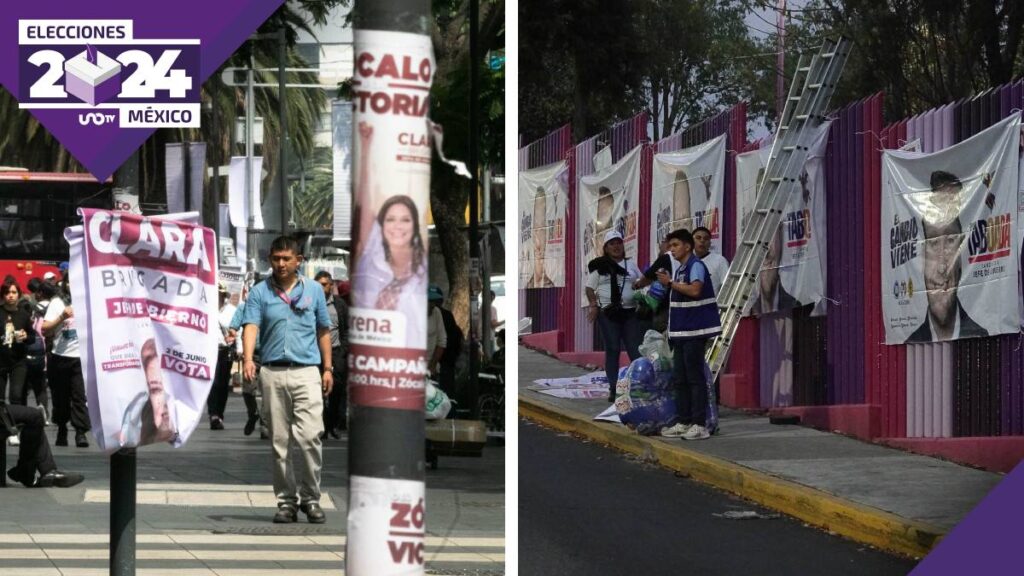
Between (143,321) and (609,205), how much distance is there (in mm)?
1591

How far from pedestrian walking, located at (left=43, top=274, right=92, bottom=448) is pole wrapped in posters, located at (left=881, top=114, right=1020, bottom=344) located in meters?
9.37

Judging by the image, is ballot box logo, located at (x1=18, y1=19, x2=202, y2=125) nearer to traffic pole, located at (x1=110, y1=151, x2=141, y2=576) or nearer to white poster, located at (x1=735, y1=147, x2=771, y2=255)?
traffic pole, located at (x1=110, y1=151, x2=141, y2=576)

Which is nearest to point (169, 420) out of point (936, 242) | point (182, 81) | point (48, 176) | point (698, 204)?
point (698, 204)

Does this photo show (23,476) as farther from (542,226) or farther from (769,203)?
(769,203)

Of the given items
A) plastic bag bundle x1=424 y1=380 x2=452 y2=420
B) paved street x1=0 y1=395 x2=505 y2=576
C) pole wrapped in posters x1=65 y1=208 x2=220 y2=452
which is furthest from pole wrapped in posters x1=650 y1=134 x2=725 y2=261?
paved street x1=0 y1=395 x2=505 y2=576

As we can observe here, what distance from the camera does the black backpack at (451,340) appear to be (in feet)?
22.9

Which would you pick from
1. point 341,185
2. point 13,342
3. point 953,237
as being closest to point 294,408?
point 341,185

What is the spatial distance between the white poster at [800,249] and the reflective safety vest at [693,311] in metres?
0.16

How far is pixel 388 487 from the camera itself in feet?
12.7

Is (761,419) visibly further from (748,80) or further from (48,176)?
(48,176)

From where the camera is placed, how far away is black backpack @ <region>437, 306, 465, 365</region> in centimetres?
699

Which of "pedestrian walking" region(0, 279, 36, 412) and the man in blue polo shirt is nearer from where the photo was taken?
the man in blue polo shirt

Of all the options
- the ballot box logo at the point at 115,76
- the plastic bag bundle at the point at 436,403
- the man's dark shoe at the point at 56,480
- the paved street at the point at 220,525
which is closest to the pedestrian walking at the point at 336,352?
the paved street at the point at 220,525

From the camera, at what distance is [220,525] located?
8992 millimetres
